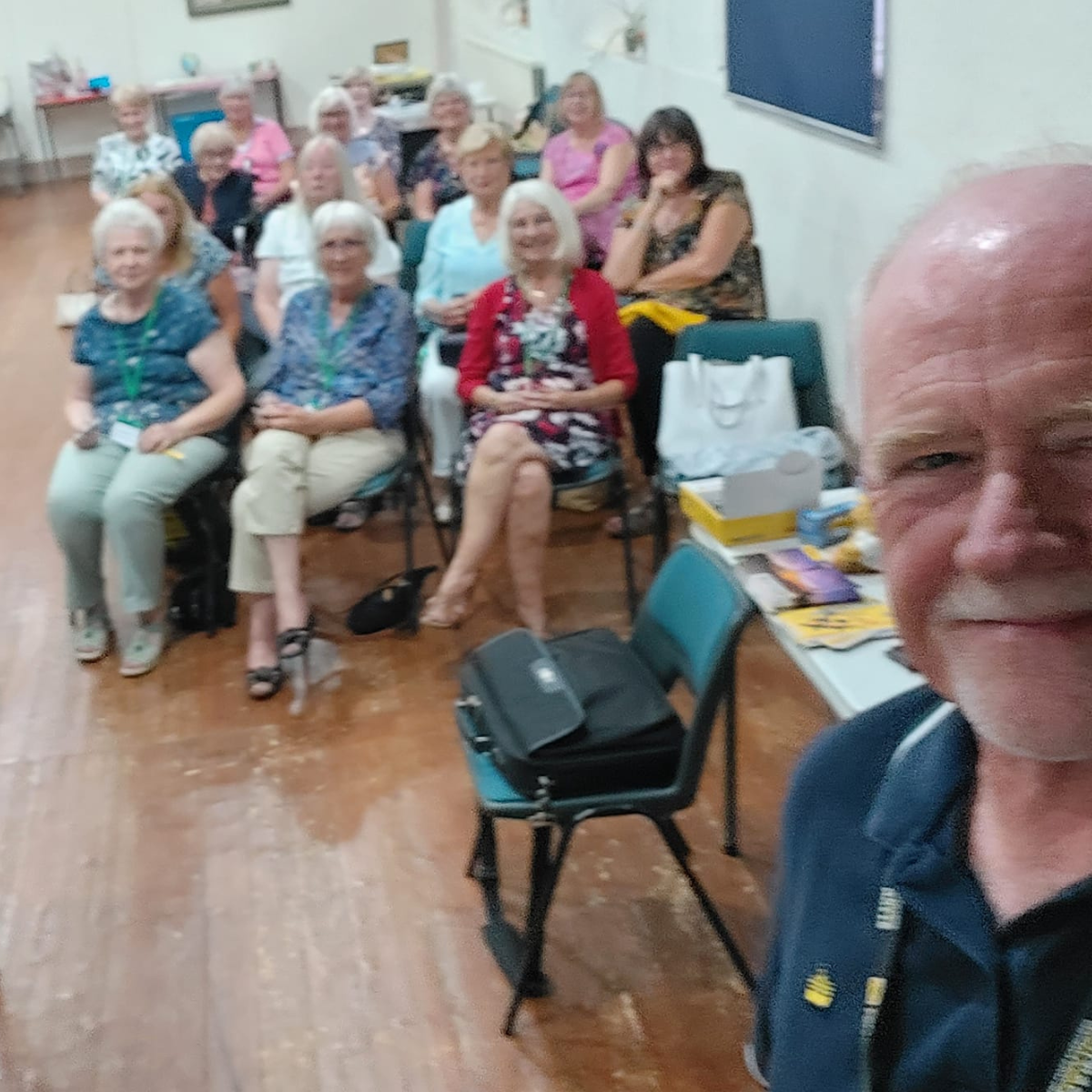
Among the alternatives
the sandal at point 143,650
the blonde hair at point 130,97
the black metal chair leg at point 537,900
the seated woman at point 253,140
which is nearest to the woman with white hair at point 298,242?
the sandal at point 143,650

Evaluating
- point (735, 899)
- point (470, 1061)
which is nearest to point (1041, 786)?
point (470, 1061)

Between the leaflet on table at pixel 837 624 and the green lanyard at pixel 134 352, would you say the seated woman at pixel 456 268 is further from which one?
the leaflet on table at pixel 837 624

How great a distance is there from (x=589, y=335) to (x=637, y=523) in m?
0.78

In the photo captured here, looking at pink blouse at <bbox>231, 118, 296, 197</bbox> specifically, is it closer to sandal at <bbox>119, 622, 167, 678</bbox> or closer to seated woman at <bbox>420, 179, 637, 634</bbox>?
seated woman at <bbox>420, 179, 637, 634</bbox>

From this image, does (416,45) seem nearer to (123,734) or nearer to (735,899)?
(123,734)

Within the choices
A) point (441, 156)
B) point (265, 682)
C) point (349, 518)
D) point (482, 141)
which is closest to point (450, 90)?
point (441, 156)

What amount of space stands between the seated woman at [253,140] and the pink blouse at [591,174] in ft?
5.56

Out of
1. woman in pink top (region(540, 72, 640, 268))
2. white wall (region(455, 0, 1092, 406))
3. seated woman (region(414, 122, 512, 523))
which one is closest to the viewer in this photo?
white wall (region(455, 0, 1092, 406))

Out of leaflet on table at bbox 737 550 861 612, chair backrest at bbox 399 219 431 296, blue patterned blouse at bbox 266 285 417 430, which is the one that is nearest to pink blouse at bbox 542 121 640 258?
chair backrest at bbox 399 219 431 296

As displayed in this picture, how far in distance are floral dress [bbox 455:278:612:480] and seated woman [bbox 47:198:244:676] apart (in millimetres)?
792

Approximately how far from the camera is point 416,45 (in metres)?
11.6

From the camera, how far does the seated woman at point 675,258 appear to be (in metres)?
3.97

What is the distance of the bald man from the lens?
688mm

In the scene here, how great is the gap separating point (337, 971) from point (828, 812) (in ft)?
5.67
